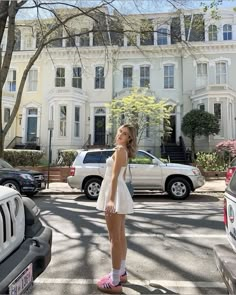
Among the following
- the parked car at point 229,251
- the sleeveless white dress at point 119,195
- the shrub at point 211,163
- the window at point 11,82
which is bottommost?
the parked car at point 229,251

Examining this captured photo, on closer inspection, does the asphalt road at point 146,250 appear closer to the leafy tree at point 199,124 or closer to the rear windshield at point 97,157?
the rear windshield at point 97,157

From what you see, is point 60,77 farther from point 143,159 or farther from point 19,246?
point 19,246

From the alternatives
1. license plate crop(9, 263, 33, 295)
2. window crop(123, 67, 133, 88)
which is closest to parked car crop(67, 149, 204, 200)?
license plate crop(9, 263, 33, 295)

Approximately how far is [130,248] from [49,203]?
240 inches

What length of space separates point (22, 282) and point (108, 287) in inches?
59.2

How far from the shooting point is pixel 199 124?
80.5ft

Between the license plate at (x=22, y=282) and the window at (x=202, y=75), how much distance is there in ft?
85.0

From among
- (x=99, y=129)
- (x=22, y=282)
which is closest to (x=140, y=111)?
(x=99, y=129)

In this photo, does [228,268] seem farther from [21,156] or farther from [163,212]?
[21,156]

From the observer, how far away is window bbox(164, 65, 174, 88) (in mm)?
27778

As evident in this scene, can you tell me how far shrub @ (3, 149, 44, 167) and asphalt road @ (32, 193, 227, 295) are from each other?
11.2 metres

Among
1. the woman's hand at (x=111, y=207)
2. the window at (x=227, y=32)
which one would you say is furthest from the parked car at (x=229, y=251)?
the window at (x=227, y=32)

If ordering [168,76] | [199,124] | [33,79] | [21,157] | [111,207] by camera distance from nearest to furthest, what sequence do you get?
1. [111,207]
2. [21,157]
3. [199,124]
4. [168,76]
5. [33,79]

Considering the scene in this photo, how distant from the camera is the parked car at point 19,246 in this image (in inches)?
113
